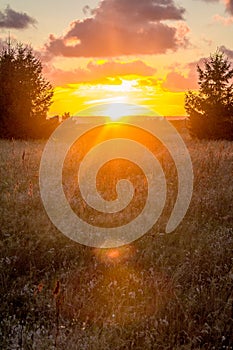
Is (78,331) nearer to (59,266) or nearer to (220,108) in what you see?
(59,266)

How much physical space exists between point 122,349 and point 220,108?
25921 millimetres

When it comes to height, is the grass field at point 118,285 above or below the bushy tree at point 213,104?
below

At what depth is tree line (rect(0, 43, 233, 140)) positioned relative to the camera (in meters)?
27.2

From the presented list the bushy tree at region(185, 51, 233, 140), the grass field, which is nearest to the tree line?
the bushy tree at region(185, 51, 233, 140)

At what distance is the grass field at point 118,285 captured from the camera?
475 centimetres

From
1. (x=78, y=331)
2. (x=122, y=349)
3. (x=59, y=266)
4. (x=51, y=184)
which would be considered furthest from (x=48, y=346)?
(x=51, y=184)

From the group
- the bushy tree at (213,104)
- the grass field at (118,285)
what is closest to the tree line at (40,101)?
the bushy tree at (213,104)

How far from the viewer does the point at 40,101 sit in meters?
28.5

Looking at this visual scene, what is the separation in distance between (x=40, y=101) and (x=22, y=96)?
155 centimetres

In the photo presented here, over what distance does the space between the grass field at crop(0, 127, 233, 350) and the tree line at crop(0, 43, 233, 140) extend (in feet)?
63.4

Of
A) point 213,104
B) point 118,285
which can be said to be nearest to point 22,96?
point 213,104

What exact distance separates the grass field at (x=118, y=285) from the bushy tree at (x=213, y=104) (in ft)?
67.1

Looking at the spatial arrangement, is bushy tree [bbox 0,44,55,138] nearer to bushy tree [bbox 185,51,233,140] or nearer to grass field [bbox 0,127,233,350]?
bushy tree [bbox 185,51,233,140]

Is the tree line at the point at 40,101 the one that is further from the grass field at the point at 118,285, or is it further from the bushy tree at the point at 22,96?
the grass field at the point at 118,285
